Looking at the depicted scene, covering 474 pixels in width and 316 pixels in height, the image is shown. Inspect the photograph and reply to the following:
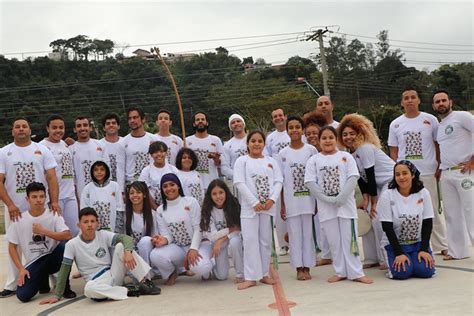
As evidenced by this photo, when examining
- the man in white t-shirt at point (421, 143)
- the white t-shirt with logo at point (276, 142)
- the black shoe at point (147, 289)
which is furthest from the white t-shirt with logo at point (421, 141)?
the black shoe at point (147, 289)

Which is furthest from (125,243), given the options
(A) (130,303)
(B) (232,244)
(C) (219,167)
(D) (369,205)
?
(D) (369,205)

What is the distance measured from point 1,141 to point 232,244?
3886 centimetres

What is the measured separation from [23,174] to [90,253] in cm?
126

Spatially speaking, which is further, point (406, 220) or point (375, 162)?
point (375, 162)

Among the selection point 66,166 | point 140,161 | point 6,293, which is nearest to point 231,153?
point 140,161

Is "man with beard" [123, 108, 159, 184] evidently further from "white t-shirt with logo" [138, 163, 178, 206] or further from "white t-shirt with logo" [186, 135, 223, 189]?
"white t-shirt with logo" [186, 135, 223, 189]

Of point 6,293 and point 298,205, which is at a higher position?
point 298,205

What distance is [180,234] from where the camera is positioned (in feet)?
18.6

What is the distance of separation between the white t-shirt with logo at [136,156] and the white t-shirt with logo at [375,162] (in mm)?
2654

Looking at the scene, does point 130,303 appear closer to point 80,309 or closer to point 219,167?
point 80,309

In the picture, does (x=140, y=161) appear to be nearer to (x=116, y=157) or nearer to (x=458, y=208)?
(x=116, y=157)

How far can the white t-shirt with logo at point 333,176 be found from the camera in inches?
205

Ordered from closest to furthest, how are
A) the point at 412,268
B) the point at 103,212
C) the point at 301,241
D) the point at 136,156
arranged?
the point at 412,268, the point at 301,241, the point at 103,212, the point at 136,156

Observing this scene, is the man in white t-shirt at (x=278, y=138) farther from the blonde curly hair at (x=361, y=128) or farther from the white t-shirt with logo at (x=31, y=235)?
the white t-shirt with logo at (x=31, y=235)
